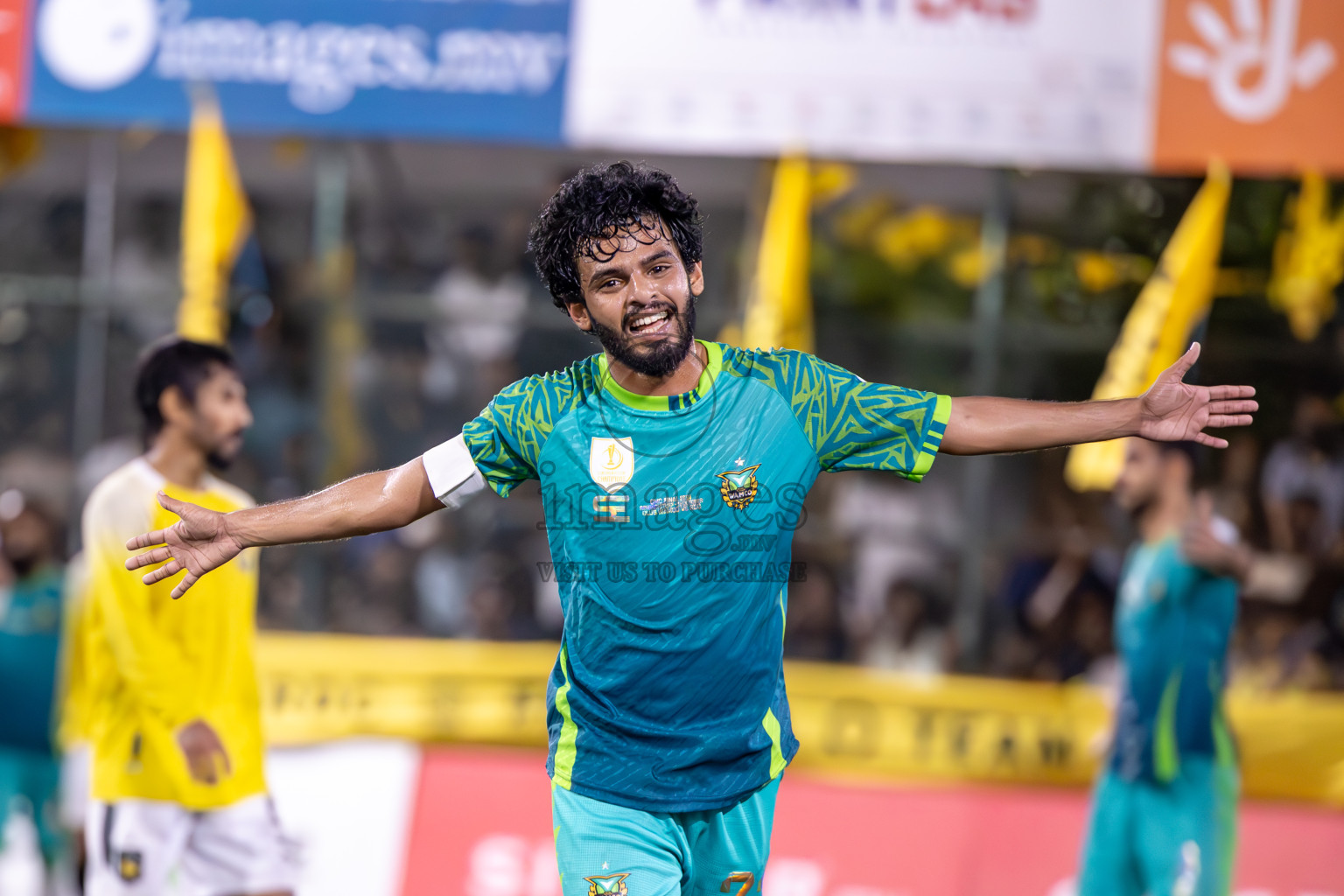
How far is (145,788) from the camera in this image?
4.61 meters

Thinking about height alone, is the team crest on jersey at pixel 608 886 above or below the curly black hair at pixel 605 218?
below

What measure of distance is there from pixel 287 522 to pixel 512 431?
56 centimetres

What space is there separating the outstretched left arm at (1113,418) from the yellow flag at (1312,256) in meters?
4.58

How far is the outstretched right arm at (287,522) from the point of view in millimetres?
2922

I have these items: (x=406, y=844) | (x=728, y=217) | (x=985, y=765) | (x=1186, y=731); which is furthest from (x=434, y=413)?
(x=1186, y=731)

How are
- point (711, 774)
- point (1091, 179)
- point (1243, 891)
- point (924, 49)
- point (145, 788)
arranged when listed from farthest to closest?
point (1091, 179), point (924, 49), point (1243, 891), point (145, 788), point (711, 774)

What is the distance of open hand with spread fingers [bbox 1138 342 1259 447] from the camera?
2.89 meters

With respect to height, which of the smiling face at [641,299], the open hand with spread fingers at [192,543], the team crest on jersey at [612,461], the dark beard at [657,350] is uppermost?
the smiling face at [641,299]

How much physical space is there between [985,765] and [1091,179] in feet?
13.9

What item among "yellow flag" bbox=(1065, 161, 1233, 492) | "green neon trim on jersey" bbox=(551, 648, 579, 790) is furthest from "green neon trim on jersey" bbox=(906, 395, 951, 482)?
"yellow flag" bbox=(1065, 161, 1233, 492)

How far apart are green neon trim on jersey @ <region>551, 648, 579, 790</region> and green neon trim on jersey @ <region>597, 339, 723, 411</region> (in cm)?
62

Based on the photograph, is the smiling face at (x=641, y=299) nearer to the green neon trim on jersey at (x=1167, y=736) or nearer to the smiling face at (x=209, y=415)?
the smiling face at (x=209, y=415)

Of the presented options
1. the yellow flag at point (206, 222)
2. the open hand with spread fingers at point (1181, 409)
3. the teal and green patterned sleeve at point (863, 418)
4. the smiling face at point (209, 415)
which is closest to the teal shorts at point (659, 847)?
the teal and green patterned sleeve at point (863, 418)

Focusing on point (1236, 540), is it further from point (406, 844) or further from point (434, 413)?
point (434, 413)
